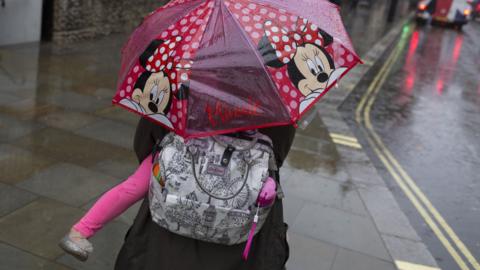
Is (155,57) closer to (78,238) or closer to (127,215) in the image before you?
(78,238)

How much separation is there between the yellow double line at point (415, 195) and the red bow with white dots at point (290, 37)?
3119 millimetres

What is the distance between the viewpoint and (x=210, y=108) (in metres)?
2.24

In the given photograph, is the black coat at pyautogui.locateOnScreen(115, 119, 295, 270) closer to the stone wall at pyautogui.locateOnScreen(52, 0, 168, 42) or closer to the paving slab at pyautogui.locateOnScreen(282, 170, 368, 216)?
the paving slab at pyautogui.locateOnScreen(282, 170, 368, 216)

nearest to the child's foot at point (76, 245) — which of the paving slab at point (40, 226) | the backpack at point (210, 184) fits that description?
the backpack at point (210, 184)

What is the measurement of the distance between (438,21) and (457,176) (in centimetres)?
2374

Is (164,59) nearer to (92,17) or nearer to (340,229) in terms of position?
(340,229)

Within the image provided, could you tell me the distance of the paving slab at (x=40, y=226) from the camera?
146 inches

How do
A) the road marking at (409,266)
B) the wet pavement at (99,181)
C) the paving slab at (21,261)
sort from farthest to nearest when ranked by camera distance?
the road marking at (409,266), the wet pavement at (99,181), the paving slab at (21,261)

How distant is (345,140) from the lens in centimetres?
748

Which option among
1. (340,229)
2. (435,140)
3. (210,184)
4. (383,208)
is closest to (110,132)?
(340,229)

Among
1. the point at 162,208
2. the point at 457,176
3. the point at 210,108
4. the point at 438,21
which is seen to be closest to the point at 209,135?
the point at 210,108

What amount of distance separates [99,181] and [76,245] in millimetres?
2337

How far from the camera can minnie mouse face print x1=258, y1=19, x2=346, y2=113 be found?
232cm

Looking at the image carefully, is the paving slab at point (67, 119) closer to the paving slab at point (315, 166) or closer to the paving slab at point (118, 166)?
the paving slab at point (118, 166)
